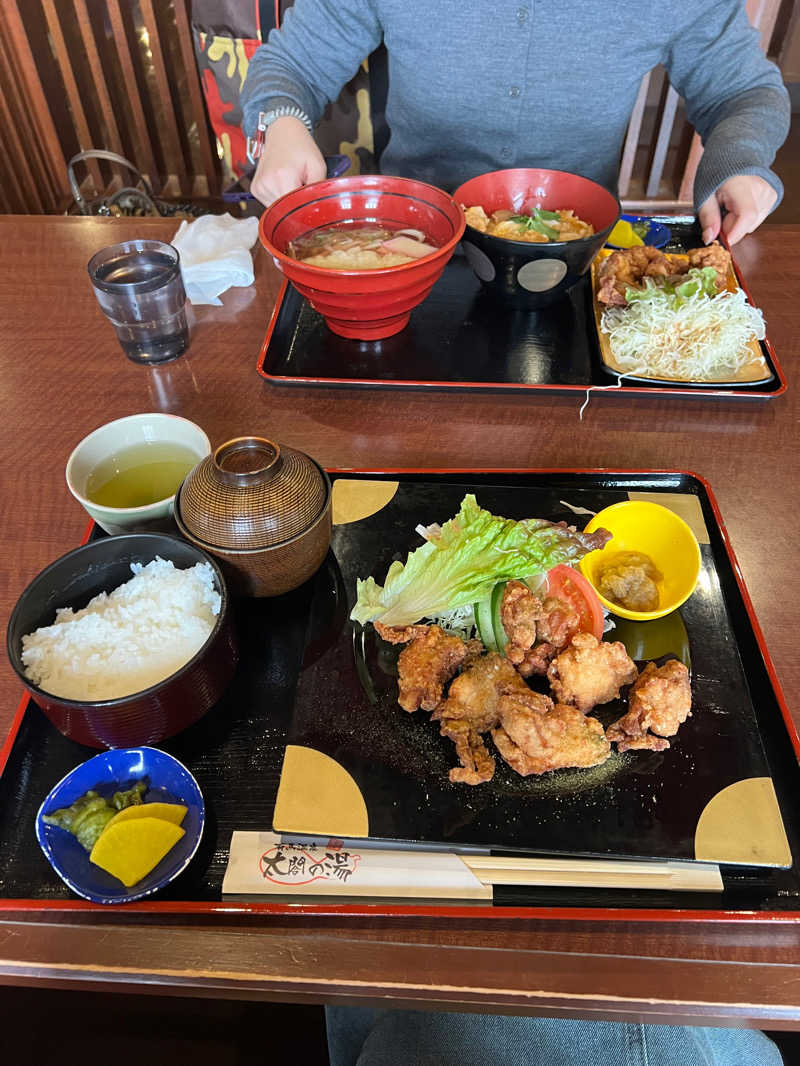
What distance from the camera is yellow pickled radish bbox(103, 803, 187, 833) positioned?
914 millimetres

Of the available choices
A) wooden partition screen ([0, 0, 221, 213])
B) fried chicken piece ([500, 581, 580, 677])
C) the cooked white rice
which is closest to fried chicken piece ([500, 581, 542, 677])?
fried chicken piece ([500, 581, 580, 677])

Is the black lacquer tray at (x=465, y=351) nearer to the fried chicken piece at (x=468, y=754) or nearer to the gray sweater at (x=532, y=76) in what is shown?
the gray sweater at (x=532, y=76)

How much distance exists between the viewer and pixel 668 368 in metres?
1.57

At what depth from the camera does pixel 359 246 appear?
1.64 meters

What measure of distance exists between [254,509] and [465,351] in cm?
81

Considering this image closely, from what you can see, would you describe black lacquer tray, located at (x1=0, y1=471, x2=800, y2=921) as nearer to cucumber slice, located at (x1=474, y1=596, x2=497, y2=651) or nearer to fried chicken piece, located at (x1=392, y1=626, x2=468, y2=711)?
fried chicken piece, located at (x1=392, y1=626, x2=468, y2=711)

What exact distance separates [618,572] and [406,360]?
2.41 ft

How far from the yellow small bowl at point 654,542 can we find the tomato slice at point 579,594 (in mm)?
Result: 40

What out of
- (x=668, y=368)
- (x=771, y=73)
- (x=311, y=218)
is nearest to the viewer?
(x=668, y=368)

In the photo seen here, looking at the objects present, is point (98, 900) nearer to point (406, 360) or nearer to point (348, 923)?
point (348, 923)

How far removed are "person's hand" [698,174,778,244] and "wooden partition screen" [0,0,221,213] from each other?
2.48 m

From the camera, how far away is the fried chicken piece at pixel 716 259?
5.83ft

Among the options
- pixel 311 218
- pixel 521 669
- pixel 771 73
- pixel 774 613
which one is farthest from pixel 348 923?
pixel 771 73

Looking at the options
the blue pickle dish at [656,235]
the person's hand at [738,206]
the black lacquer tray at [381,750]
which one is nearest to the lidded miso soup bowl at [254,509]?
the black lacquer tray at [381,750]
